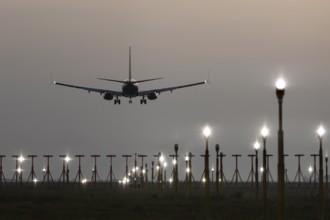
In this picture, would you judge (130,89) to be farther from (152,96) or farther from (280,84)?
(280,84)

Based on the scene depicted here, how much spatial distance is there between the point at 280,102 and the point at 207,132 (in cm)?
1698

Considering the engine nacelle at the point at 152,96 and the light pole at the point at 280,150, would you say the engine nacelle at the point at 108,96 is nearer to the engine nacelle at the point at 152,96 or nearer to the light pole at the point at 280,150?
the engine nacelle at the point at 152,96

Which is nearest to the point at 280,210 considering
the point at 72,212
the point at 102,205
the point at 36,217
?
the point at 36,217

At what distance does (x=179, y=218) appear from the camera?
3009 inches

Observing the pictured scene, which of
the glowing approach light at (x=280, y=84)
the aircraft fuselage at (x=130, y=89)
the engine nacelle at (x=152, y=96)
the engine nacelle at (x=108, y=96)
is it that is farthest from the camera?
the aircraft fuselage at (x=130, y=89)

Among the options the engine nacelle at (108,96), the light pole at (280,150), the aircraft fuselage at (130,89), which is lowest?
the light pole at (280,150)

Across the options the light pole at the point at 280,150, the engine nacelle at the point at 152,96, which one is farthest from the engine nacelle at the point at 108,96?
the light pole at the point at 280,150

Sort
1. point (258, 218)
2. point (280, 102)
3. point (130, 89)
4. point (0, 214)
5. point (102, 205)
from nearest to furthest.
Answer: point (280, 102) < point (258, 218) < point (0, 214) < point (102, 205) < point (130, 89)

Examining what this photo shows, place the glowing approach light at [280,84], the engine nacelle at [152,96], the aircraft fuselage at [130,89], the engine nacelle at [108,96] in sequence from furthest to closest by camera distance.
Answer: the aircraft fuselage at [130,89] → the engine nacelle at [108,96] → the engine nacelle at [152,96] → the glowing approach light at [280,84]

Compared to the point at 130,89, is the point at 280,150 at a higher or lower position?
lower

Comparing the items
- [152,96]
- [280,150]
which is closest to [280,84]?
[280,150]

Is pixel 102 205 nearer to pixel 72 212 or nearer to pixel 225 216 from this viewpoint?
pixel 72 212

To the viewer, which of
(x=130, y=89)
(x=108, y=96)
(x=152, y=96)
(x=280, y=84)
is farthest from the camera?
(x=130, y=89)

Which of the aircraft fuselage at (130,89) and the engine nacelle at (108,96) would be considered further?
the aircraft fuselage at (130,89)
